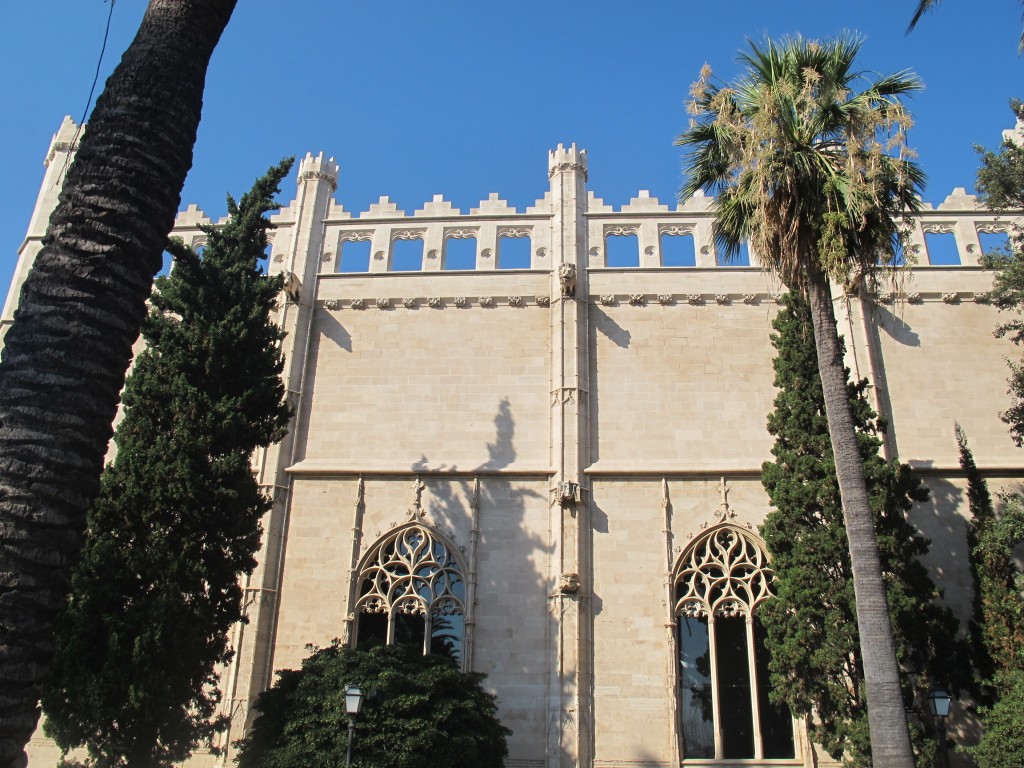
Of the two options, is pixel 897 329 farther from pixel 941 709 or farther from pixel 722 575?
pixel 941 709

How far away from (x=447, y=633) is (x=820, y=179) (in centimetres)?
1119

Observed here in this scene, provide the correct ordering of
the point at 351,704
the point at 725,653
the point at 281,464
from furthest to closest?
the point at 281,464 < the point at 725,653 < the point at 351,704

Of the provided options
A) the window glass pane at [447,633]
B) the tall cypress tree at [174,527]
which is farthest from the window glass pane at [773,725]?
the tall cypress tree at [174,527]

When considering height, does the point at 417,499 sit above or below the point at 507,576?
above

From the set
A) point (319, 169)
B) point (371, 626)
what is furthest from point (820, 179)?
point (319, 169)

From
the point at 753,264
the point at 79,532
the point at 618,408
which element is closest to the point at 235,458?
the point at 79,532

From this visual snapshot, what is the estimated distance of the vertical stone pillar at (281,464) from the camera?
16.3 m

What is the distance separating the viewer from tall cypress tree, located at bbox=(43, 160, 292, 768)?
11500 mm

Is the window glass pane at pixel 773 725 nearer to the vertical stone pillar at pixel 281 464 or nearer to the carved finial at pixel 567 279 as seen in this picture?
the carved finial at pixel 567 279

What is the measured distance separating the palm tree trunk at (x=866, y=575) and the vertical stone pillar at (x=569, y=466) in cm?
729

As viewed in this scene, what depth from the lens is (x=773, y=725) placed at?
15.8m

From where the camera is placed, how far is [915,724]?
1336 cm

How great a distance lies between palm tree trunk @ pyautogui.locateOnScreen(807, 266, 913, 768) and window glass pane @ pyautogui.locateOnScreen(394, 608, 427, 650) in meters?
9.71

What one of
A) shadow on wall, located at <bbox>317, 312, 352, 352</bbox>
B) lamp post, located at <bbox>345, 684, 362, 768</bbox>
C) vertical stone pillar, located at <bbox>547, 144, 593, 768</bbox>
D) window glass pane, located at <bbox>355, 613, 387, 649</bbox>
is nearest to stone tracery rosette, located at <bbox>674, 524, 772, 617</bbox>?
vertical stone pillar, located at <bbox>547, 144, 593, 768</bbox>
